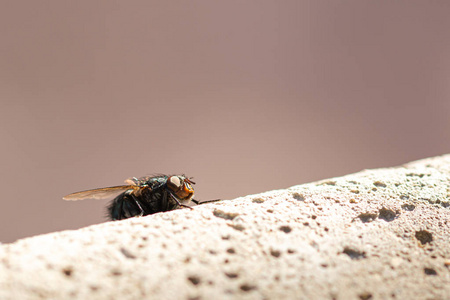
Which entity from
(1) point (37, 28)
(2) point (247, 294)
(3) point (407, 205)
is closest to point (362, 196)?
(3) point (407, 205)

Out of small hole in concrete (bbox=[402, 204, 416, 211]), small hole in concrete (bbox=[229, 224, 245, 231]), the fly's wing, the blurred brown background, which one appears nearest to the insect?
the fly's wing

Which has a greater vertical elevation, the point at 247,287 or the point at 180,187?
the point at 180,187

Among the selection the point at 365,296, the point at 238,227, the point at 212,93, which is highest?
the point at 212,93

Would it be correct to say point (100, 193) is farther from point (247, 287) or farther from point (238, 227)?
point (247, 287)

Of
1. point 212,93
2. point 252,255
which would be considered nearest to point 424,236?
point 252,255

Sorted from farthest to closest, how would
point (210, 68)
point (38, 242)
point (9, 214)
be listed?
point (210, 68) < point (9, 214) < point (38, 242)

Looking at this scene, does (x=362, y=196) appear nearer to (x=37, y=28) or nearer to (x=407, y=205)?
(x=407, y=205)

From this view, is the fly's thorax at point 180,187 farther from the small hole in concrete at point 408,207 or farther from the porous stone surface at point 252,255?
the small hole in concrete at point 408,207
